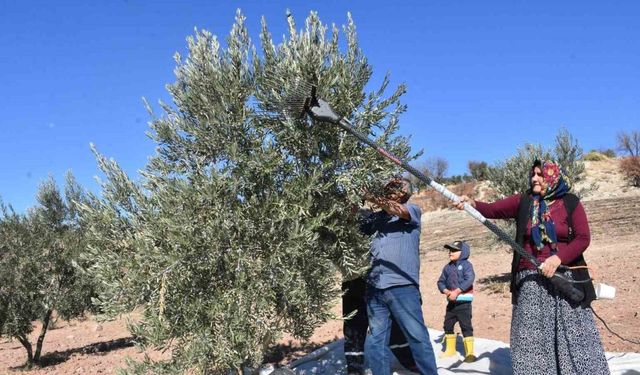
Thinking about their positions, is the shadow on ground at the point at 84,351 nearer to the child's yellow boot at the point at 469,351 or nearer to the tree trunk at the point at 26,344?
the tree trunk at the point at 26,344

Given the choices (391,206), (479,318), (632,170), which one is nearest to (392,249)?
(391,206)

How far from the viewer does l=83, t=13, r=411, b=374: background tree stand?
139 inches

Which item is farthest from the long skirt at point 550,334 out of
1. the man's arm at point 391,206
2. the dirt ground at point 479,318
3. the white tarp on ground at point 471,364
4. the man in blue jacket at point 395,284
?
the dirt ground at point 479,318

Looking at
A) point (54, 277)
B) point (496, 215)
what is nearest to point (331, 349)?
point (496, 215)

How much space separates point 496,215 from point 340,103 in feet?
6.13

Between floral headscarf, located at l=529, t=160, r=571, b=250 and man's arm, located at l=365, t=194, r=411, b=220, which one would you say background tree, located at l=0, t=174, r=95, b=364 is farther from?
floral headscarf, located at l=529, t=160, r=571, b=250

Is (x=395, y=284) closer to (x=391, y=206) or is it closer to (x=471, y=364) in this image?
(x=391, y=206)

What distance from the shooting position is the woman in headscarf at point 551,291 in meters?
4.11

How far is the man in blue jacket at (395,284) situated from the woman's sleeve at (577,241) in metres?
1.29

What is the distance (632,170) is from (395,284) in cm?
3805

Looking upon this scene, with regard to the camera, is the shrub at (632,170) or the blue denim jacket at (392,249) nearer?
the blue denim jacket at (392,249)

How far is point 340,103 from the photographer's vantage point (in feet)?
12.7

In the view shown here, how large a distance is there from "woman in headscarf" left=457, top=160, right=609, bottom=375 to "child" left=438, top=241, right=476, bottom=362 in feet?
6.59

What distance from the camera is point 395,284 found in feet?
15.4
